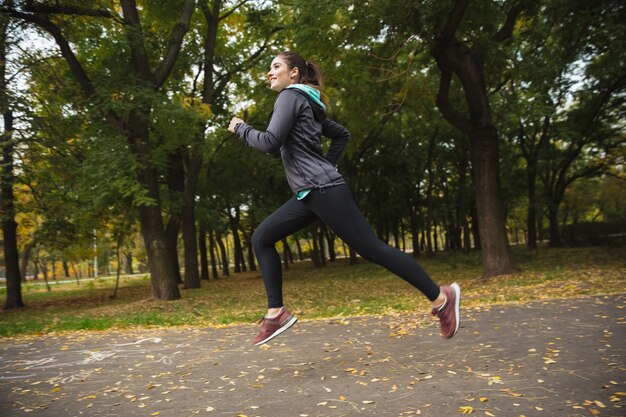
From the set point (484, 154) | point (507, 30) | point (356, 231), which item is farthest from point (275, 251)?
point (507, 30)

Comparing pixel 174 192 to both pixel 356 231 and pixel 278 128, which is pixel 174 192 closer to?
pixel 278 128

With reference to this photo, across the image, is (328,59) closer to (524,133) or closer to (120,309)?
(120,309)

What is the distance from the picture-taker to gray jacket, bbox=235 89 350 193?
3057mm

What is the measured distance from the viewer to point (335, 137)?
3721 mm

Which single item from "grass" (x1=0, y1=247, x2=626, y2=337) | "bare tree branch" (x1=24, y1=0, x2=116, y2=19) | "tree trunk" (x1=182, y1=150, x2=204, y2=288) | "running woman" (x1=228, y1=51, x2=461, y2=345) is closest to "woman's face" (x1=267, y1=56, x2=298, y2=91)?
"running woman" (x1=228, y1=51, x2=461, y2=345)

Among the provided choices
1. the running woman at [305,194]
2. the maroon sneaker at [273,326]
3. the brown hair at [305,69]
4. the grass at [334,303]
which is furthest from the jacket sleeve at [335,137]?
the grass at [334,303]

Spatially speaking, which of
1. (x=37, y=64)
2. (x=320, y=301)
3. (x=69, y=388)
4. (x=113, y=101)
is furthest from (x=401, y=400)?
(x=37, y=64)

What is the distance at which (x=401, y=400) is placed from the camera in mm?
3281

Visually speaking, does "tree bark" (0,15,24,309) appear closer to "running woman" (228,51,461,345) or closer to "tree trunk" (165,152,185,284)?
"tree trunk" (165,152,185,284)

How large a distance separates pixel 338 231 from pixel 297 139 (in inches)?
26.7

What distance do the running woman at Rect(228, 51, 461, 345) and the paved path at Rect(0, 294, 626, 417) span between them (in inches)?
22.1

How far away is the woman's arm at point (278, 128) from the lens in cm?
304

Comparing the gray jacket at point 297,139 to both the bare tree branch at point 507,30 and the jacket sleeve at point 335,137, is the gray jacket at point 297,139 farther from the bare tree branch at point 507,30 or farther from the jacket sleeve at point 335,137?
the bare tree branch at point 507,30

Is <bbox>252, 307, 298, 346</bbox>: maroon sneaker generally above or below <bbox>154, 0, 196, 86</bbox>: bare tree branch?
below
